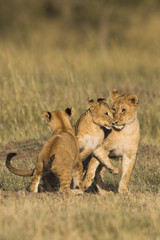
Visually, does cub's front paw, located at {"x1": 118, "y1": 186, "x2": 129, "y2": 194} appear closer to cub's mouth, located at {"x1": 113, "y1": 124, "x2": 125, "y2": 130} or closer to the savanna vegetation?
the savanna vegetation

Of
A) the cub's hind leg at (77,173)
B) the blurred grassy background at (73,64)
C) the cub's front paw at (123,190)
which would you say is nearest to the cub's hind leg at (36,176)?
the cub's hind leg at (77,173)

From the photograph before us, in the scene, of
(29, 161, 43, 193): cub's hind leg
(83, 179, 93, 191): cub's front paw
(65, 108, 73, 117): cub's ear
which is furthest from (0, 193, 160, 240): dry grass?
(65, 108, 73, 117): cub's ear

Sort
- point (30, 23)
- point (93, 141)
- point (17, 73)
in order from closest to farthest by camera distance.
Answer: point (93, 141)
point (17, 73)
point (30, 23)

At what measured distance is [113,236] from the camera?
4.25 metres

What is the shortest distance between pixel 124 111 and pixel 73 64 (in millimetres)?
6065

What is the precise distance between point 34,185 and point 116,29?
27896mm

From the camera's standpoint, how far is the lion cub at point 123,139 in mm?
6633

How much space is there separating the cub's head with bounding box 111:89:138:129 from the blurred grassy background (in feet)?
10.1

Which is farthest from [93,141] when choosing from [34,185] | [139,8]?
[139,8]

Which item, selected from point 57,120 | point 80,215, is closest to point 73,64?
point 57,120

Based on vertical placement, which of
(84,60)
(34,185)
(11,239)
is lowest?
(11,239)

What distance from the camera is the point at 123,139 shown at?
6668 mm

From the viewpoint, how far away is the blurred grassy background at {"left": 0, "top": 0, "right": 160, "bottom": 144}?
10.3 m

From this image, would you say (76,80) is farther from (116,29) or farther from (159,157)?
(116,29)
